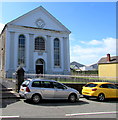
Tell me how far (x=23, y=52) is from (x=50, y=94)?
752 inches

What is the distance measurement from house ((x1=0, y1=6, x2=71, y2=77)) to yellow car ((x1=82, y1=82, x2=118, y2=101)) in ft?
57.8

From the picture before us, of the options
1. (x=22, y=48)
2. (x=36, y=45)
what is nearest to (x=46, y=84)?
(x=22, y=48)

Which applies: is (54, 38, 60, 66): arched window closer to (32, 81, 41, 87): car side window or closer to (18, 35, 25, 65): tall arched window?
(18, 35, 25, 65): tall arched window

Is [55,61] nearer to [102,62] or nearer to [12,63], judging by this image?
[12,63]

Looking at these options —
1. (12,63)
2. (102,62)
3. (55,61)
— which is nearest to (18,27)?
(12,63)

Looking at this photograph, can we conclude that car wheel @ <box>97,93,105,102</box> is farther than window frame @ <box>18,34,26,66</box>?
No

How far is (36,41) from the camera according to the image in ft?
98.4

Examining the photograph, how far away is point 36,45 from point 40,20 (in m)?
4.89

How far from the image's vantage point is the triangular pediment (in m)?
28.8

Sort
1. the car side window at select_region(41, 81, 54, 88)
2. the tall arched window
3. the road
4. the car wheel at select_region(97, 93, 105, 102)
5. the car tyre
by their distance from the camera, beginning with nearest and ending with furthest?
the road, the car side window at select_region(41, 81, 54, 88), the car tyre, the car wheel at select_region(97, 93, 105, 102), the tall arched window

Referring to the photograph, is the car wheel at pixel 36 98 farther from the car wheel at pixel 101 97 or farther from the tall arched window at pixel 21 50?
the tall arched window at pixel 21 50

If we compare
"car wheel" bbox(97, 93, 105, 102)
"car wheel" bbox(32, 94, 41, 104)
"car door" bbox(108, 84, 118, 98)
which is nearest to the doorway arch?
"car door" bbox(108, 84, 118, 98)

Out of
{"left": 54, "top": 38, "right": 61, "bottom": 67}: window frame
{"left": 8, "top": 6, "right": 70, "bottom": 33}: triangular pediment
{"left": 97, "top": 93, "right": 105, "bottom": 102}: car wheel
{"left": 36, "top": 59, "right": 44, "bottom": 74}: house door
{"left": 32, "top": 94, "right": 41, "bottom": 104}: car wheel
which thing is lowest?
{"left": 97, "top": 93, "right": 105, "bottom": 102}: car wheel

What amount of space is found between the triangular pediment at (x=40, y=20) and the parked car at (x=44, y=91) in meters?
20.0
